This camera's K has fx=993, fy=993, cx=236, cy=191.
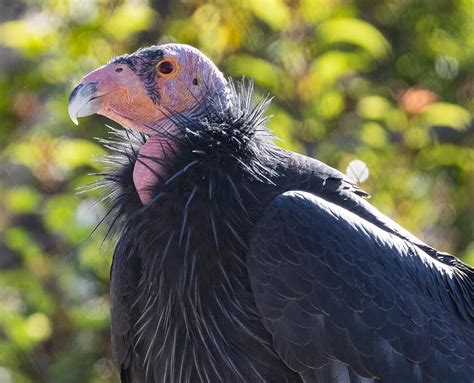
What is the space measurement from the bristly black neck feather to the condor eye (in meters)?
0.18

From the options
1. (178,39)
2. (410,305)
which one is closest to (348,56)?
(178,39)

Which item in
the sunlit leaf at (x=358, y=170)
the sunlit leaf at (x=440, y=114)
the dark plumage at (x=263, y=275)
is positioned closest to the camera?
the dark plumage at (x=263, y=275)

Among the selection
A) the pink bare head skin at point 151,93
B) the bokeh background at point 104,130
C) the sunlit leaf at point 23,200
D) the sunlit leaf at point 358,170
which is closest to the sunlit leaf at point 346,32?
the bokeh background at point 104,130

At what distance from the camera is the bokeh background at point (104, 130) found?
7.02 metres

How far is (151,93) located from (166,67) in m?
0.12

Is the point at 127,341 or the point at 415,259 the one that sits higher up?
the point at 415,259

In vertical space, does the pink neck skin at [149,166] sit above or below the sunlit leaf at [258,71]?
below

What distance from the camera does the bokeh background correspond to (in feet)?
23.0

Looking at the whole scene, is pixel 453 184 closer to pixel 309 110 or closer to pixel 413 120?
pixel 413 120

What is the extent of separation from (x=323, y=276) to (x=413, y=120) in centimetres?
491

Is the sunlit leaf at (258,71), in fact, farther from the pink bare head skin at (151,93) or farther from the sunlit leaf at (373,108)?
the pink bare head skin at (151,93)

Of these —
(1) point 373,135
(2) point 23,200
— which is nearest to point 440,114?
(1) point 373,135

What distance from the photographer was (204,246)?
12.1 feet

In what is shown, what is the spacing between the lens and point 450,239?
352 inches
